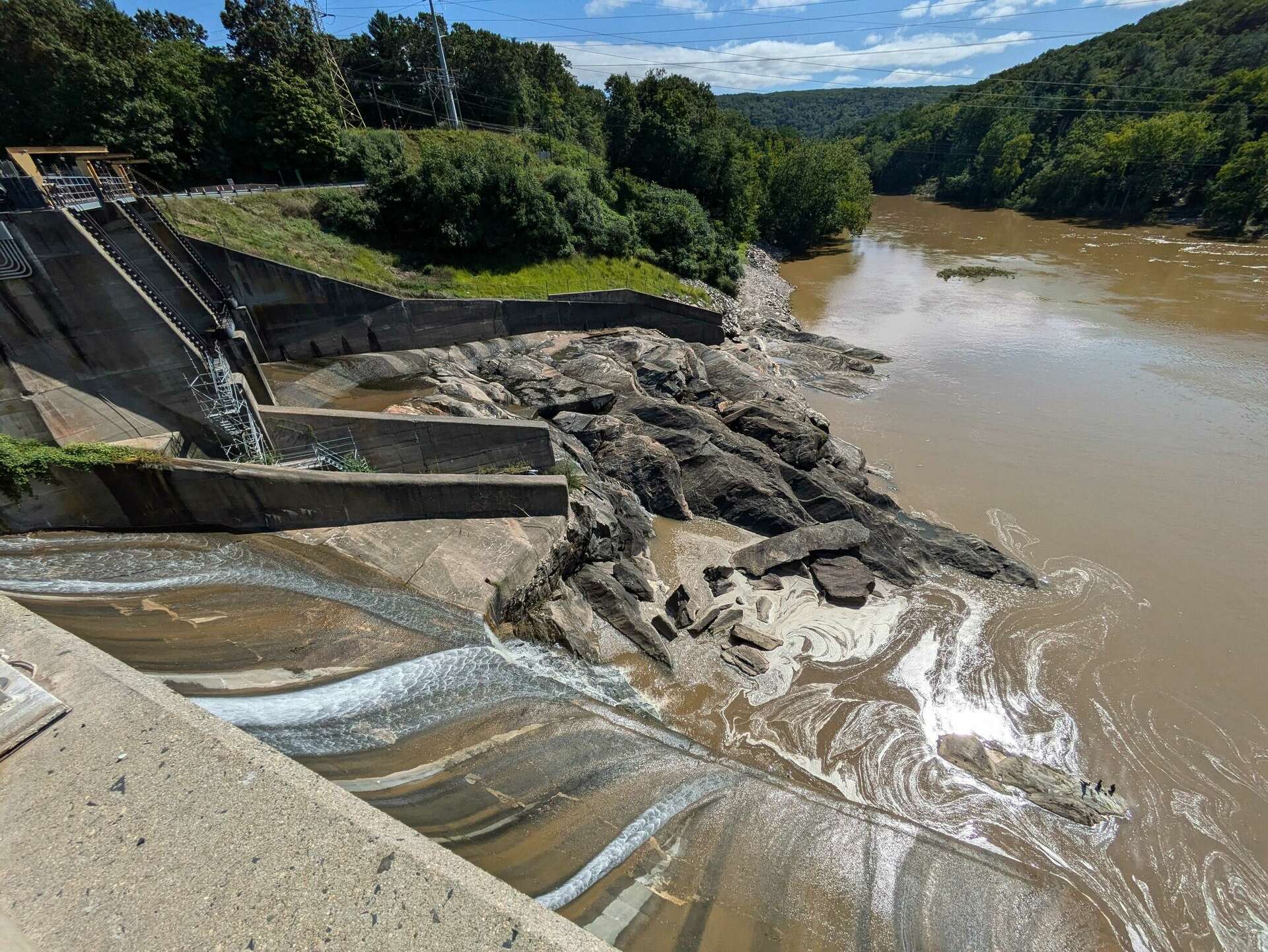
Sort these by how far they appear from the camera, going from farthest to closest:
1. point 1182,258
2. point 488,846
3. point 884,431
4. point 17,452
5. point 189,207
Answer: point 1182,258
point 884,431
point 189,207
point 17,452
point 488,846

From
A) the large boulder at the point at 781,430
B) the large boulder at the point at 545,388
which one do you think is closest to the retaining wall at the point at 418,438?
the large boulder at the point at 545,388

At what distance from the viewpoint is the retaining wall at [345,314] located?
20.1 m

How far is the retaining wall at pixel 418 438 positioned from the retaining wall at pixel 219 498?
7.91 ft

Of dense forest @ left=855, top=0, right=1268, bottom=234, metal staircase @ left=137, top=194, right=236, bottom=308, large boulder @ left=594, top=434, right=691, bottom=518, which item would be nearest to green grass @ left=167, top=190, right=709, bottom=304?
metal staircase @ left=137, top=194, right=236, bottom=308

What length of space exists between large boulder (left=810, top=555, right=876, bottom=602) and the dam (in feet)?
1.73

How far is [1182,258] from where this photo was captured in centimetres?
4694

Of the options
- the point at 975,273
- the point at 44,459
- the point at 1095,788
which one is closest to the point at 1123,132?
the point at 975,273

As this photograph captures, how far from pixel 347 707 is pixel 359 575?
3284 mm

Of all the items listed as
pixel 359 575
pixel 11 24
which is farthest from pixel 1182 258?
pixel 11 24

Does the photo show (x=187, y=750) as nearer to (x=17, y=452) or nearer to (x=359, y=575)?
(x=359, y=575)

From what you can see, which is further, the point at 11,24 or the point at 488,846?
the point at 11,24

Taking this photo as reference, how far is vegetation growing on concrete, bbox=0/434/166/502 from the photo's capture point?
401 inches

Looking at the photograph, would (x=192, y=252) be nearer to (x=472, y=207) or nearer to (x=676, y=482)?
(x=472, y=207)

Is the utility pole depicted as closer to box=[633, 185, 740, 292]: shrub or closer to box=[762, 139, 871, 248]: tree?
box=[633, 185, 740, 292]: shrub
